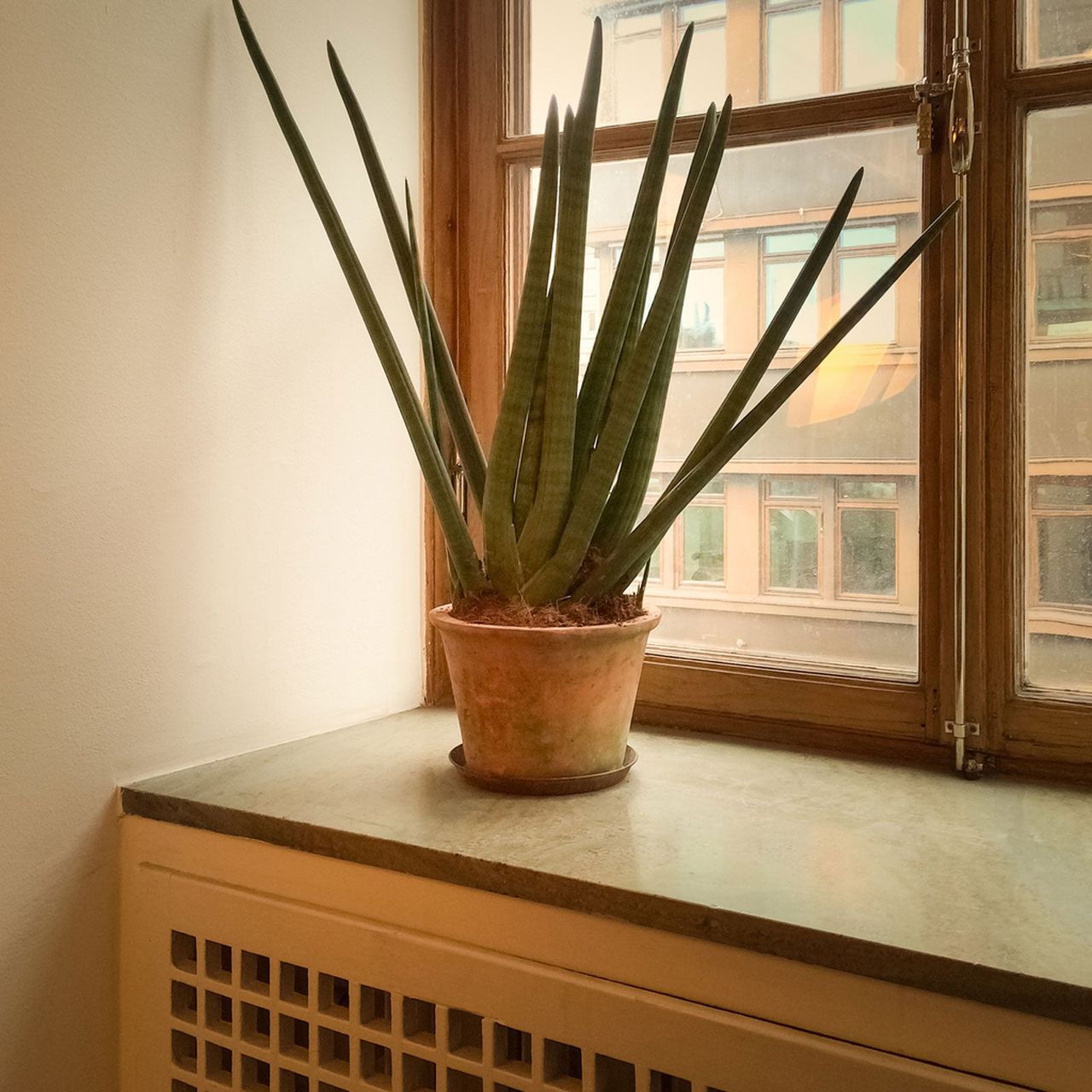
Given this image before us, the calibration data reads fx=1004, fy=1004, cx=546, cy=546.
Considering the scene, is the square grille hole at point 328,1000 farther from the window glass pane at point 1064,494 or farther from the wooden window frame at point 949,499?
the window glass pane at point 1064,494

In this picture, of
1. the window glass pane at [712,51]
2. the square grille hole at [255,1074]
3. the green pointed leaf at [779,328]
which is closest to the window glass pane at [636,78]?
the window glass pane at [712,51]

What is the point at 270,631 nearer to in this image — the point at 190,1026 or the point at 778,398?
the point at 190,1026

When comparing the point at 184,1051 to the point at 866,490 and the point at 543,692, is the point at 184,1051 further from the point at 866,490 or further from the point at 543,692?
the point at 866,490

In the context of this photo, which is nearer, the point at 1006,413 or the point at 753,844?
the point at 753,844

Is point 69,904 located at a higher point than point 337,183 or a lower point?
lower

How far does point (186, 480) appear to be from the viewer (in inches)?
45.3

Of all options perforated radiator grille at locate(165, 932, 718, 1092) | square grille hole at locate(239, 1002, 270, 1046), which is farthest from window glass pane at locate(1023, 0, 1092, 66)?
square grille hole at locate(239, 1002, 270, 1046)

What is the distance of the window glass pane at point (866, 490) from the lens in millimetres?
1251

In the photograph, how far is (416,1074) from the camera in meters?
0.97

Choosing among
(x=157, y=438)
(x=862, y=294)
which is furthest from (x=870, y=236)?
(x=157, y=438)

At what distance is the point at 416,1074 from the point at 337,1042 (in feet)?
0.46

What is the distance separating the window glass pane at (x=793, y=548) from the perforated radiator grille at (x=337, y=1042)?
629 mm

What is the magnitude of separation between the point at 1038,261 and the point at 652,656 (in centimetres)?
68

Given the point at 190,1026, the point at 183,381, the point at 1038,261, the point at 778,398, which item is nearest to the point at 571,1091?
the point at 190,1026
